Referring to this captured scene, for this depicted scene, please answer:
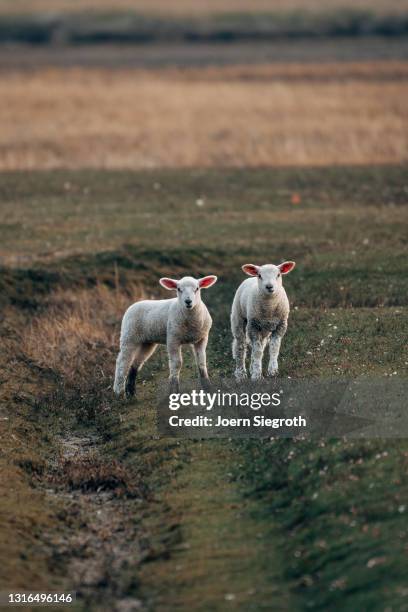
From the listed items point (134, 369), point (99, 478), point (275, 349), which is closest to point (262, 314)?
point (275, 349)

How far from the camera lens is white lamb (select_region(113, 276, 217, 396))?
51.4ft

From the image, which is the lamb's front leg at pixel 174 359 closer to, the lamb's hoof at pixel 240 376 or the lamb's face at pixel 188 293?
Result: the lamb's face at pixel 188 293

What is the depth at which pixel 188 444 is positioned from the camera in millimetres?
14734

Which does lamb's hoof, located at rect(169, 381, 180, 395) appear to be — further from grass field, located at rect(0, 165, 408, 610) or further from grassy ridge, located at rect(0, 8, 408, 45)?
grassy ridge, located at rect(0, 8, 408, 45)

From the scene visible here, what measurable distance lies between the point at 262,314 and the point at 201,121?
3029 cm

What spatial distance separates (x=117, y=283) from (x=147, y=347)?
237 inches

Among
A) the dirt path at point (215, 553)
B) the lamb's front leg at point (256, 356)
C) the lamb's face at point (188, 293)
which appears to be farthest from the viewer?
the lamb's front leg at point (256, 356)

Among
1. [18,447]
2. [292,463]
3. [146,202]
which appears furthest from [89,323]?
[146,202]

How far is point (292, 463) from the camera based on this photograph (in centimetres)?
1331

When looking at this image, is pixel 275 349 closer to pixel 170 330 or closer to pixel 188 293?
pixel 170 330

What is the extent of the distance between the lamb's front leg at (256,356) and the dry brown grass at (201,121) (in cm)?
2168


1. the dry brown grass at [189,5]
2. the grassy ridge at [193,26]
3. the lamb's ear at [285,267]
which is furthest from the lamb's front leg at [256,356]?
the dry brown grass at [189,5]

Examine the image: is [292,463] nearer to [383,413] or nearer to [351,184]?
[383,413]

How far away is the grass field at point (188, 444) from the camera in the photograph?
1127cm
